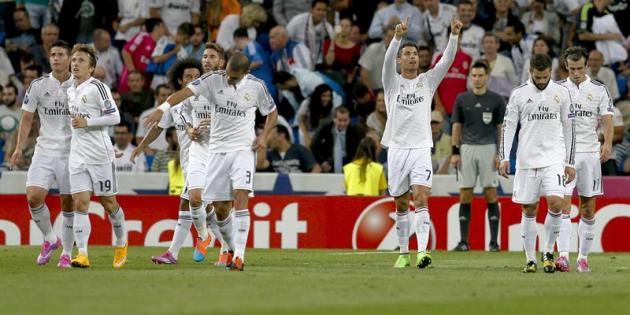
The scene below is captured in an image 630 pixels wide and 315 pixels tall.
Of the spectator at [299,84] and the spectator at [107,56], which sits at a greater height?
the spectator at [107,56]

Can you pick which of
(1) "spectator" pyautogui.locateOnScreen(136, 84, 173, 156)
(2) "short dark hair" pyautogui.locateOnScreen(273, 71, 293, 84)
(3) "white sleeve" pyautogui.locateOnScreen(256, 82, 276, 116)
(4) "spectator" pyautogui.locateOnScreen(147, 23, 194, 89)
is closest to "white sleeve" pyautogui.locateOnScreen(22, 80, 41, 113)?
(3) "white sleeve" pyautogui.locateOnScreen(256, 82, 276, 116)

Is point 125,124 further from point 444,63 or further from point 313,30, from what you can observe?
point 444,63

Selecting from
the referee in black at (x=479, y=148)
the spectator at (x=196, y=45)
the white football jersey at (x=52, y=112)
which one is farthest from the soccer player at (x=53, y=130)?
the spectator at (x=196, y=45)

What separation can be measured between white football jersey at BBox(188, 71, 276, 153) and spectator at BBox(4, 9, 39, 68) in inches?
460

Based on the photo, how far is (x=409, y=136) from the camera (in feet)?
51.8

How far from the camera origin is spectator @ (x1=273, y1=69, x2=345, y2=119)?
80.4 ft

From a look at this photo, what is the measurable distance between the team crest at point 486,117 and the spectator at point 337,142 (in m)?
3.17

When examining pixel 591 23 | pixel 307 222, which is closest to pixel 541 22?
pixel 591 23

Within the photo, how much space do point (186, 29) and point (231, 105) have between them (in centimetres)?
1019

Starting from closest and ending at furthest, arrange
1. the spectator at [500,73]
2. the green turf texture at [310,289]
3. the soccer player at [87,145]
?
the green turf texture at [310,289] < the soccer player at [87,145] < the spectator at [500,73]

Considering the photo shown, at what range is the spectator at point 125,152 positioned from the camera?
76.4ft

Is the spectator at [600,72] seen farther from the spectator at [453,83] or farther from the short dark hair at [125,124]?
the short dark hair at [125,124]

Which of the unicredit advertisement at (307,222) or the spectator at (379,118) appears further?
the spectator at (379,118)

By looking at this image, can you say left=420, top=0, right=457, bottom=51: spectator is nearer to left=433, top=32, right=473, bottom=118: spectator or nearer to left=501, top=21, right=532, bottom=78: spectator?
left=433, top=32, right=473, bottom=118: spectator
